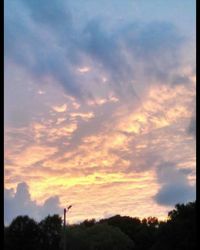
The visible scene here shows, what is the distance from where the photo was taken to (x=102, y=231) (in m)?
73.1

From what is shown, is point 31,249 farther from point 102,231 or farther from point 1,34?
point 1,34

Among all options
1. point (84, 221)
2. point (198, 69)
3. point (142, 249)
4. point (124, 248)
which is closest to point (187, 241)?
point (124, 248)

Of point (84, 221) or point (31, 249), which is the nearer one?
point (31, 249)

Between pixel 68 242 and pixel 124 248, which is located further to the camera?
pixel 124 248

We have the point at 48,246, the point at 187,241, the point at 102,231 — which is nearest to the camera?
the point at 187,241

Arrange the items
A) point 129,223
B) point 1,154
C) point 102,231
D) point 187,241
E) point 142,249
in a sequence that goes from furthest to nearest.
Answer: point 129,223, point 142,249, point 102,231, point 187,241, point 1,154

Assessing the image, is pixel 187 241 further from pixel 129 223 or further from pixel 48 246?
pixel 129 223

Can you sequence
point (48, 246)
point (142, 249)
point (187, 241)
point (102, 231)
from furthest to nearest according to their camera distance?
point (142, 249)
point (102, 231)
point (48, 246)
point (187, 241)

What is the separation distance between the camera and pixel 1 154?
5.46m

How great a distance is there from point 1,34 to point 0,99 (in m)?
0.65

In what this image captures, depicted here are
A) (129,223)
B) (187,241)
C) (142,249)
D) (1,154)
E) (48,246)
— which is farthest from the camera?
(129,223)

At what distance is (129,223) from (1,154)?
293 ft

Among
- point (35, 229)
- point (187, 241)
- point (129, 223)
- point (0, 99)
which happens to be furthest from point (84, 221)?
point (0, 99)

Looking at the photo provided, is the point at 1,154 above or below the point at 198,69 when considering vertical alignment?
below
